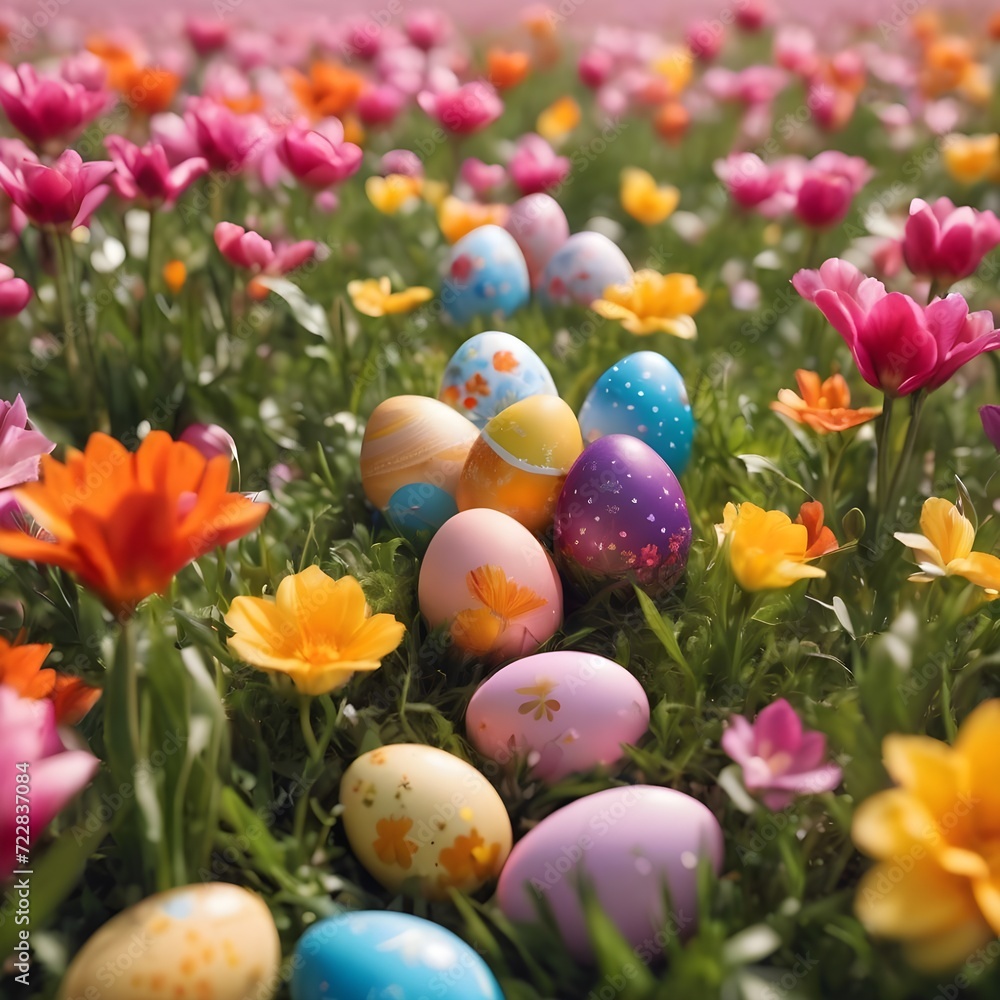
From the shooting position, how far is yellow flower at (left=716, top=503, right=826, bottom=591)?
3.48ft

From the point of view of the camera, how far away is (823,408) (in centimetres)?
133

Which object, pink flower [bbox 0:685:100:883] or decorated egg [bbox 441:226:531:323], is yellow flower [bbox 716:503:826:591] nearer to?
pink flower [bbox 0:685:100:883]

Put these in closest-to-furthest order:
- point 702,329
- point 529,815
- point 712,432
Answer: point 529,815 < point 712,432 < point 702,329

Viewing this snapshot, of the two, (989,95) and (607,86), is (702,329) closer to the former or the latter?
(607,86)

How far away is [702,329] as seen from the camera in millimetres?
2119

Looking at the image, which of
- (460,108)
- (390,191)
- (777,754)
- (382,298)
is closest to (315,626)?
(777,754)

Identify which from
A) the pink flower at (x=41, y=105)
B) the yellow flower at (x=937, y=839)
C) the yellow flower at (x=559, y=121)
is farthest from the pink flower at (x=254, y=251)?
the yellow flower at (x=559, y=121)

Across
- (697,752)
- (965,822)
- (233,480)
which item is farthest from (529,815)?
(233,480)

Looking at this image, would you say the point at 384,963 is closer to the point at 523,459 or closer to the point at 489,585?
the point at 489,585

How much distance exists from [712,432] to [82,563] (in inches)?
40.4

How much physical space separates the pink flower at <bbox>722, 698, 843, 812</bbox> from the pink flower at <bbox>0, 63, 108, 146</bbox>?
54.0 inches

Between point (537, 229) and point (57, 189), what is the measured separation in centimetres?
99

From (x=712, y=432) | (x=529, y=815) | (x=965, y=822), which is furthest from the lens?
(x=712, y=432)

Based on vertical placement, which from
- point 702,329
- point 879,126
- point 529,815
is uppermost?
point 879,126
